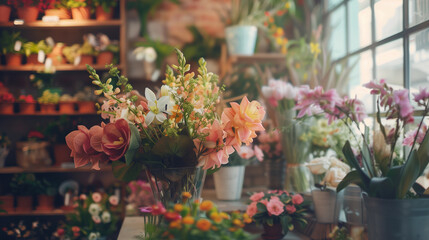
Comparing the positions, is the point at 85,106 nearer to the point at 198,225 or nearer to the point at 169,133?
the point at 169,133

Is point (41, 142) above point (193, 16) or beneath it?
beneath

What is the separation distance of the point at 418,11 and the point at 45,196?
2420 millimetres

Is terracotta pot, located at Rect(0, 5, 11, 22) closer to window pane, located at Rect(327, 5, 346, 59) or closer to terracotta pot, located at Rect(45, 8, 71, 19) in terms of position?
terracotta pot, located at Rect(45, 8, 71, 19)

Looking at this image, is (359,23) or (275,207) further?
(359,23)

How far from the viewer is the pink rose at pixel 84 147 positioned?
0.91 meters

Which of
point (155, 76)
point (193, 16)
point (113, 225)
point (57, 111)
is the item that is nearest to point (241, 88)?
point (155, 76)

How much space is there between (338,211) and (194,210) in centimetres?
86

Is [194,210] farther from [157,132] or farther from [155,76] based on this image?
[155,76]

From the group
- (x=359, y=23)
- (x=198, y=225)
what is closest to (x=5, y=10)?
(x=359, y=23)

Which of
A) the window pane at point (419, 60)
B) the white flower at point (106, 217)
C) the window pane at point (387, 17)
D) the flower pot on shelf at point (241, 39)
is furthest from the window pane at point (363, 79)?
the white flower at point (106, 217)

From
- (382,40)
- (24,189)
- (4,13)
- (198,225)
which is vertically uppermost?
(4,13)

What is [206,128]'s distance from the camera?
0.96 m

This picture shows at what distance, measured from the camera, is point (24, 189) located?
264 centimetres

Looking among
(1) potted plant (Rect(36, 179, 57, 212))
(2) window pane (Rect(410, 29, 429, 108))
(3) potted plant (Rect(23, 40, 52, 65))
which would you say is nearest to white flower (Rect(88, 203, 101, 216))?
(1) potted plant (Rect(36, 179, 57, 212))
